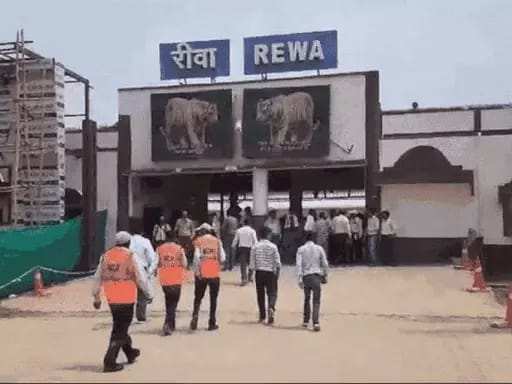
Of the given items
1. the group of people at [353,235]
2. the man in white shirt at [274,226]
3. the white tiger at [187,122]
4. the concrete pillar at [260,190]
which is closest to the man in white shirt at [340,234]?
the group of people at [353,235]

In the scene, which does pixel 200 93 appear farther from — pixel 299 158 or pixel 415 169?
pixel 415 169

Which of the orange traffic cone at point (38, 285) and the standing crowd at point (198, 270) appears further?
the orange traffic cone at point (38, 285)

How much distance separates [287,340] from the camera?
37.5 ft

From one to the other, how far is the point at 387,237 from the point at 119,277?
15261 mm

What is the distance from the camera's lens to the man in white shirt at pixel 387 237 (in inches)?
909

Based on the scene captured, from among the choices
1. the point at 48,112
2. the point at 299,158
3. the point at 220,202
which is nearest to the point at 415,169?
the point at 299,158

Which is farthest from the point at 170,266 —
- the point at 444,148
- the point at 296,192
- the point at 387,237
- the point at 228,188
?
the point at 228,188

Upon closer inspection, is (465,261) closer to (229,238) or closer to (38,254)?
(229,238)

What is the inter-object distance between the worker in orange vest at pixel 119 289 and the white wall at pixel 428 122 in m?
17.0

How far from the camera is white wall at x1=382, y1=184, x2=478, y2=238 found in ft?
80.8

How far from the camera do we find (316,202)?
1553 inches

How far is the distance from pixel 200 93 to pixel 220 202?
39.5 feet

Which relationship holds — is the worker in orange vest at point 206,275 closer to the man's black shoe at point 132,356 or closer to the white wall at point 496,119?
the man's black shoe at point 132,356

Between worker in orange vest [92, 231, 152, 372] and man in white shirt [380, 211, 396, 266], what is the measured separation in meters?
14.6
